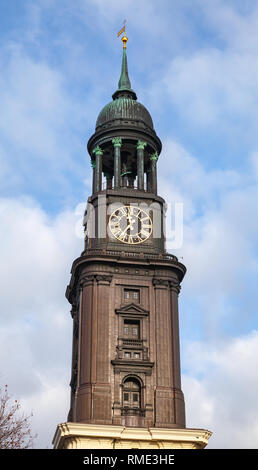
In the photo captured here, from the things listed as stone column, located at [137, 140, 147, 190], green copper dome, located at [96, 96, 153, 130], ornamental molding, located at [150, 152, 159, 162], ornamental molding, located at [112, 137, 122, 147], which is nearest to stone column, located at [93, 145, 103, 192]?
ornamental molding, located at [112, 137, 122, 147]

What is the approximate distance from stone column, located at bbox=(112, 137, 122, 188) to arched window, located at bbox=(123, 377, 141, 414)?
793 inches

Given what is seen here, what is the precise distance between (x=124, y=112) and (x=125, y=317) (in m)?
24.0

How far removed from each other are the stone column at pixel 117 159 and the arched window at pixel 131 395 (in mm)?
20149

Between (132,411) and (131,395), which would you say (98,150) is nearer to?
(131,395)

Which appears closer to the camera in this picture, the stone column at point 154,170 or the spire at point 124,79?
the stone column at point 154,170

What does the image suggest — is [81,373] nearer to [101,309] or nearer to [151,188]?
[101,309]

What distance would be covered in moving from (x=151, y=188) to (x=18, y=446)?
38.9m

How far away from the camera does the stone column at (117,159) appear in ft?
252

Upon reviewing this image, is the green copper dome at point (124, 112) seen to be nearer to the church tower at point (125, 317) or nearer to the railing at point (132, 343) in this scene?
the church tower at point (125, 317)

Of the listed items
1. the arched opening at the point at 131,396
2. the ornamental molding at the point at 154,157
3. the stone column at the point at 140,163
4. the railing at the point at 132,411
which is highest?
the ornamental molding at the point at 154,157

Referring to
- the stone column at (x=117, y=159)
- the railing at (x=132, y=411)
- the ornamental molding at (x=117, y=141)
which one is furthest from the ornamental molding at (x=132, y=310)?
the ornamental molding at (x=117, y=141)

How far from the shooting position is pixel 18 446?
1794 inches

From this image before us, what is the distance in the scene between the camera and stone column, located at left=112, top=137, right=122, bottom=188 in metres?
76.7

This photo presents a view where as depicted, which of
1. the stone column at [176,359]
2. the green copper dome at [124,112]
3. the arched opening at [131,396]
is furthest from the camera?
the green copper dome at [124,112]
